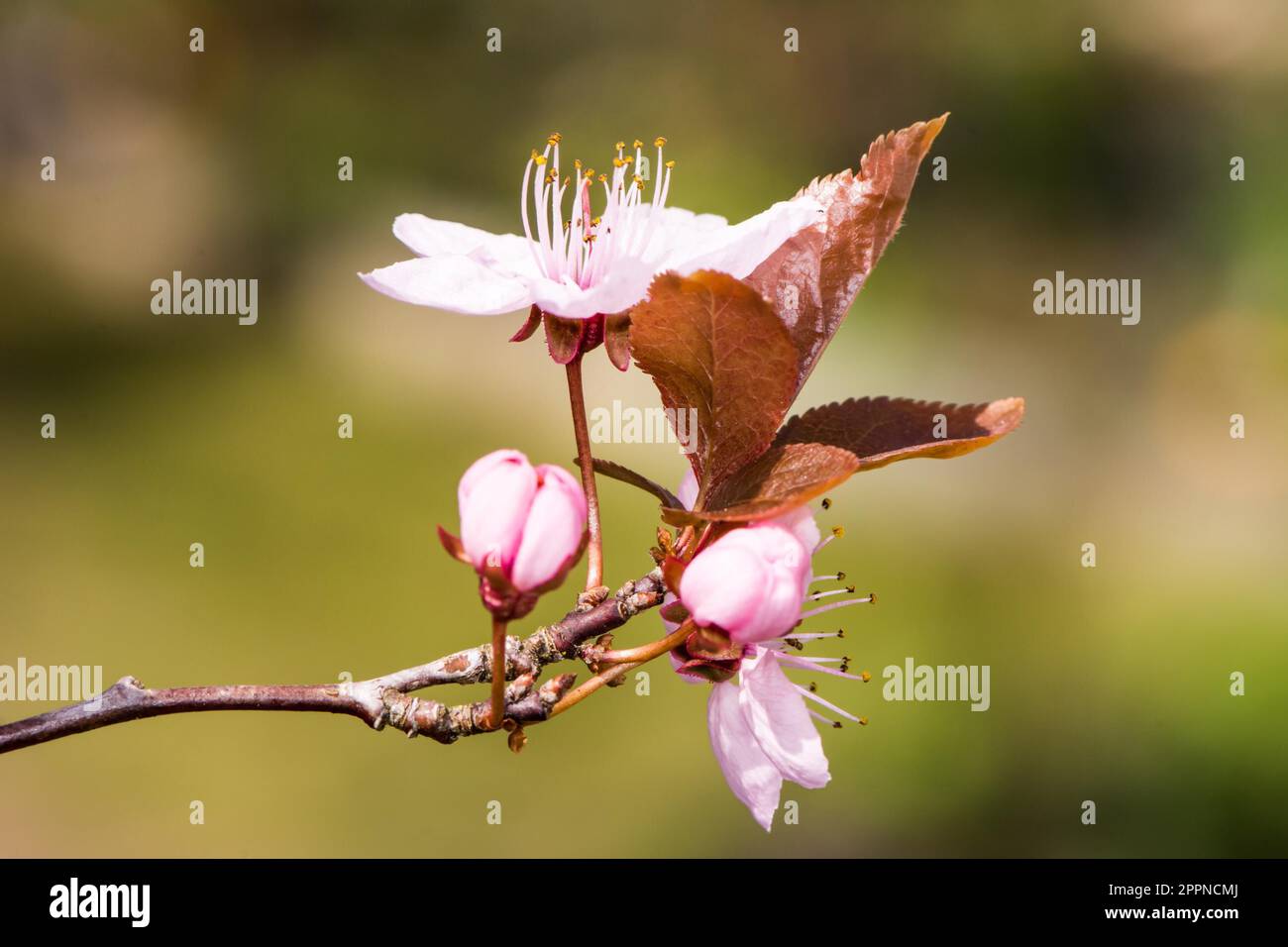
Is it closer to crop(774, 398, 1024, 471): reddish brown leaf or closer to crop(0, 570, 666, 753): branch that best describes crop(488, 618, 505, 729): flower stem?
crop(0, 570, 666, 753): branch

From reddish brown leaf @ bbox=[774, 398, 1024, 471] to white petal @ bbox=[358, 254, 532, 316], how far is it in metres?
0.14

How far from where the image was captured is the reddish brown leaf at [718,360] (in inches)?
19.1

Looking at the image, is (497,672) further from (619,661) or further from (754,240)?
(754,240)

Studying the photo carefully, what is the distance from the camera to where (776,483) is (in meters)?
0.50

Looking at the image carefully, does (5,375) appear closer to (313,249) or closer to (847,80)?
(313,249)

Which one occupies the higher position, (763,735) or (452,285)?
(452,285)

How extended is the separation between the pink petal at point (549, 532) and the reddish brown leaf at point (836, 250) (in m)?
0.13

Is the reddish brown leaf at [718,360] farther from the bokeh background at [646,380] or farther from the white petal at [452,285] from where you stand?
the bokeh background at [646,380]

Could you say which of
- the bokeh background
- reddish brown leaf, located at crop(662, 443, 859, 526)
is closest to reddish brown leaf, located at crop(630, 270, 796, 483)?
reddish brown leaf, located at crop(662, 443, 859, 526)

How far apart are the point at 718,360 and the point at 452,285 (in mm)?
141

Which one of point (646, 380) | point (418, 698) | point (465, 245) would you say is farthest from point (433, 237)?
point (646, 380)

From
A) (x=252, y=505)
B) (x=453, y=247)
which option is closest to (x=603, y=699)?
(x=252, y=505)

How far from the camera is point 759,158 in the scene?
148 inches

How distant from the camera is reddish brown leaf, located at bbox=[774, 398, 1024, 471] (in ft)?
1.72
